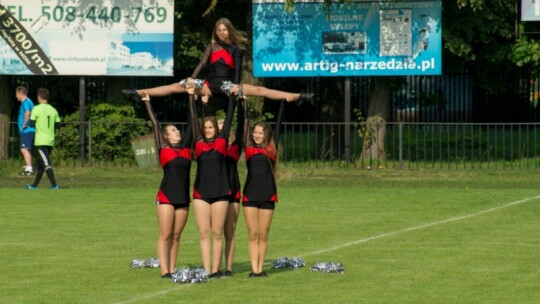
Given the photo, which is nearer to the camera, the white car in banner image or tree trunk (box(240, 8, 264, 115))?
the white car in banner image

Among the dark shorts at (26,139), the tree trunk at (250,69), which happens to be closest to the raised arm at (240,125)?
the dark shorts at (26,139)

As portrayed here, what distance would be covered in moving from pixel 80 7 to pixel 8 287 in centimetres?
2142

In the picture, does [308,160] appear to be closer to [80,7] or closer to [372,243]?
[80,7]

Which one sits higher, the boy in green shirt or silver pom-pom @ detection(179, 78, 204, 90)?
silver pom-pom @ detection(179, 78, 204, 90)

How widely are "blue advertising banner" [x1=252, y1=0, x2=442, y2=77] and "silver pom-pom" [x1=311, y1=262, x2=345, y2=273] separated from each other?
62.1 feet

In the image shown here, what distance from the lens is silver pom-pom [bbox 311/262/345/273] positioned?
15.3 m

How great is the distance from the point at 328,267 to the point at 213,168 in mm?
1706

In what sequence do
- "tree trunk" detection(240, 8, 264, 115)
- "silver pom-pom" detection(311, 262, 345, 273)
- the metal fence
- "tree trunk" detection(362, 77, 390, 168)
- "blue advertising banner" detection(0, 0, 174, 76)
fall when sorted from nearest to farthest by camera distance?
"silver pom-pom" detection(311, 262, 345, 273) < the metal fence < "tree trunk" detection(362, 77, 390, 168) < "blue advertising banner" detection(0, 0, 174, 76) < "tree trunk" detection(240, 8, 264, 115)

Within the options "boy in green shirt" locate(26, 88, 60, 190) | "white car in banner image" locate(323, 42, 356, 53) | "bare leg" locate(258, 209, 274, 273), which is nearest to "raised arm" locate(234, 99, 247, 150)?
"bare leg" locate(258, 209, 274, 273)

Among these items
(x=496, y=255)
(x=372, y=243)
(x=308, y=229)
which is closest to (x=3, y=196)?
(x=308, y=229)

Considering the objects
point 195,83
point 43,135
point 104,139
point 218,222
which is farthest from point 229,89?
point 104,139

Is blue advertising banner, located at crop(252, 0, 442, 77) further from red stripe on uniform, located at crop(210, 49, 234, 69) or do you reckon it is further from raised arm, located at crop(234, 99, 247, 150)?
raised arm, located at crop(234, 99, 247, 150)

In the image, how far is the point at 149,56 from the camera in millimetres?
34500

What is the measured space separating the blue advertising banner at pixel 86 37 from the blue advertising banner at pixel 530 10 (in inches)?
327
